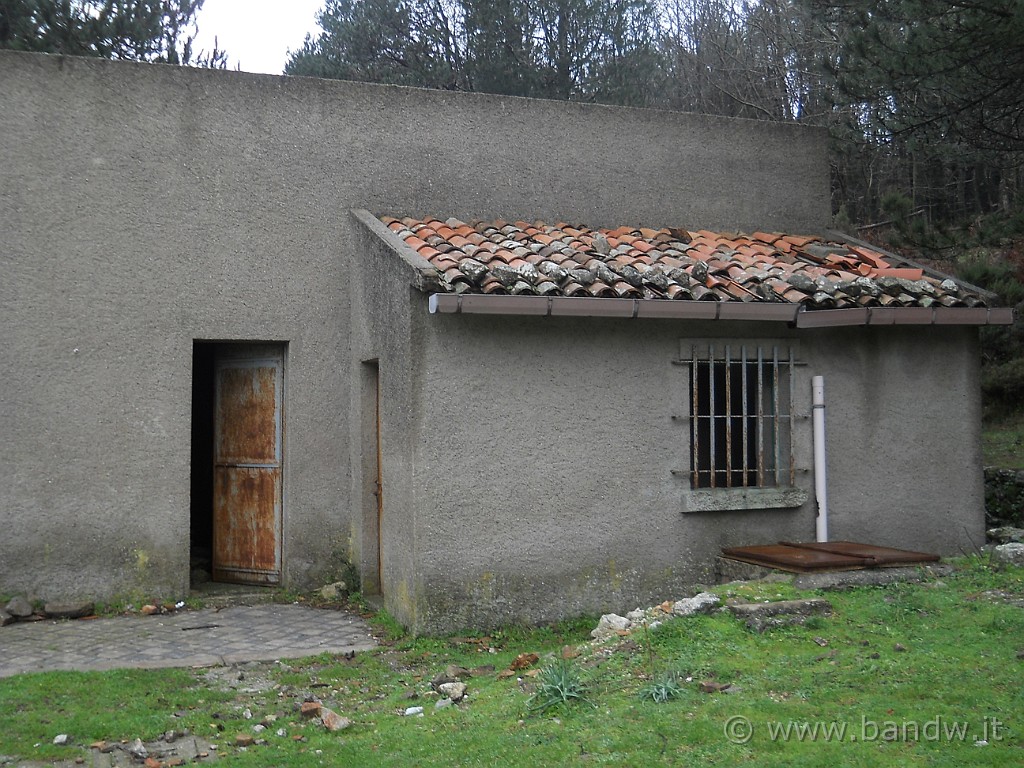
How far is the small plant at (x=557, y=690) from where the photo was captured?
5.16 metres

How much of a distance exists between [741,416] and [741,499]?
726mm

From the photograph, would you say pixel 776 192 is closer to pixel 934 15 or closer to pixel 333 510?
pixel 934 15

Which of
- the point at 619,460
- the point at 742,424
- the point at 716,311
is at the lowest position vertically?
the point at 619,460

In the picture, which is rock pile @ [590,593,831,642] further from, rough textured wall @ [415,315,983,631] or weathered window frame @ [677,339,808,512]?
weathered window frame @ [677,339,808,512]

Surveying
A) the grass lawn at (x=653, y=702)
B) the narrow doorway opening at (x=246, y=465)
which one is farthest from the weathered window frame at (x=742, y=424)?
the narrow doorway opening at (x=246, y=465)

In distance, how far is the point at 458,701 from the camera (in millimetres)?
5742

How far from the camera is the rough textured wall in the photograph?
24.8 feet

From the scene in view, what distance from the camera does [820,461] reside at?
28.1ft

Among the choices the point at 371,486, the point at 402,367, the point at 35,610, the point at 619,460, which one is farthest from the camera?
the point at 371,486

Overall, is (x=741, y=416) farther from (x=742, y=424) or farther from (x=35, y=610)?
(x=35, y=610)

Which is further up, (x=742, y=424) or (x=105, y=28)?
(x=105, y=28)

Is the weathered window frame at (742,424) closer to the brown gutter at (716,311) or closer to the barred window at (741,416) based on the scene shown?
the barred window at (741,416)

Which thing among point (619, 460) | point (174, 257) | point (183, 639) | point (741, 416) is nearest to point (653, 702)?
point (619, 460)

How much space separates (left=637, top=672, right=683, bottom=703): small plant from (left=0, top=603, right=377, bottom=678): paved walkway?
2815 mm
